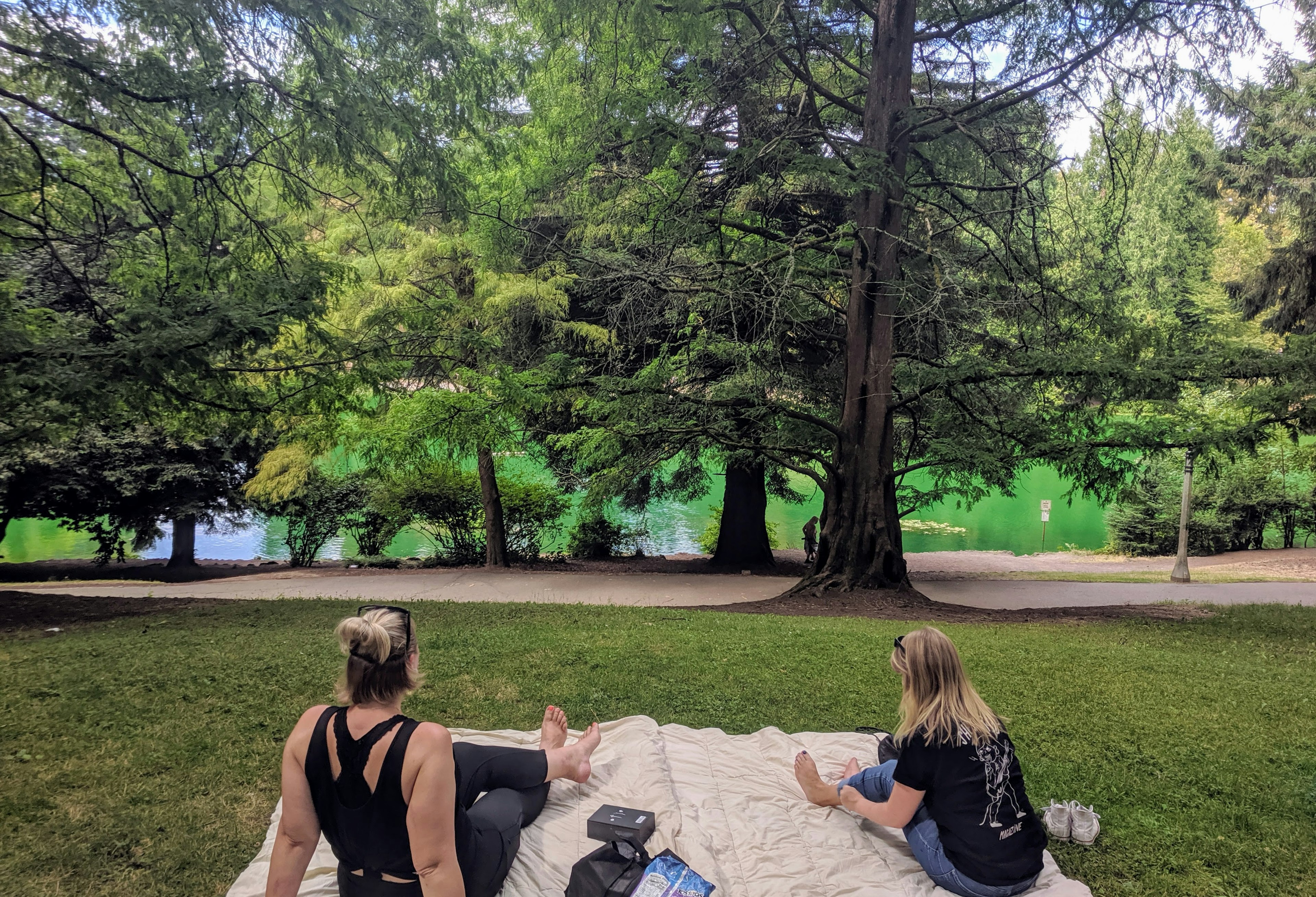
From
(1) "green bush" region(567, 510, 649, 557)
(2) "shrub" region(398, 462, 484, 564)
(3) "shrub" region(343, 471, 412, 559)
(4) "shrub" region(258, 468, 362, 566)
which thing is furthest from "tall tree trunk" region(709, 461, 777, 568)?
(4) "shrub" region(258, 468, 362, 566)

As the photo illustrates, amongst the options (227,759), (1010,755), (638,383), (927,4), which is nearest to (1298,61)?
(927,4)

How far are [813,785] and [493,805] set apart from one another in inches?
55.1

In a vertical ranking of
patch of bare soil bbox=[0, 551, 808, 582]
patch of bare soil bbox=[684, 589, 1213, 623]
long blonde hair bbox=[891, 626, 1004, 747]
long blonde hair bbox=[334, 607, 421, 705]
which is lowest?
patch of bare soil bbox=[0, 551, 808, 582]

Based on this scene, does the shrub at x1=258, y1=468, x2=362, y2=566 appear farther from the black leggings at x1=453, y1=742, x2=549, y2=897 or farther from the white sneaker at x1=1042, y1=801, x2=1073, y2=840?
the white sneaker at x1=1042, y1=801, x2=1073, y2=840

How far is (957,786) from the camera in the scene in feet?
9.57

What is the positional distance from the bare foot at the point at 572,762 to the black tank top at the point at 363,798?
1005mm

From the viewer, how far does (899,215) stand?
10.8m

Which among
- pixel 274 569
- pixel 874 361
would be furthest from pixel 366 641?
pixel 274 569

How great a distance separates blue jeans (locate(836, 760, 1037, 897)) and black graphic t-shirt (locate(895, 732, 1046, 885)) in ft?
0.09

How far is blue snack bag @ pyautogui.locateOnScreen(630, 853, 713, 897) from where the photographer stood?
2.81 meters

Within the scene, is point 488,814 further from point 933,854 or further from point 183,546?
point 183,546

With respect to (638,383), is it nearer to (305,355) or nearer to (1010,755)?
(305,355)

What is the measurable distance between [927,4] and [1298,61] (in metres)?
4.28

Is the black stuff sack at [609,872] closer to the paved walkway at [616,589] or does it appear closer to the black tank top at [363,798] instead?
the black tank top at [363,798]
